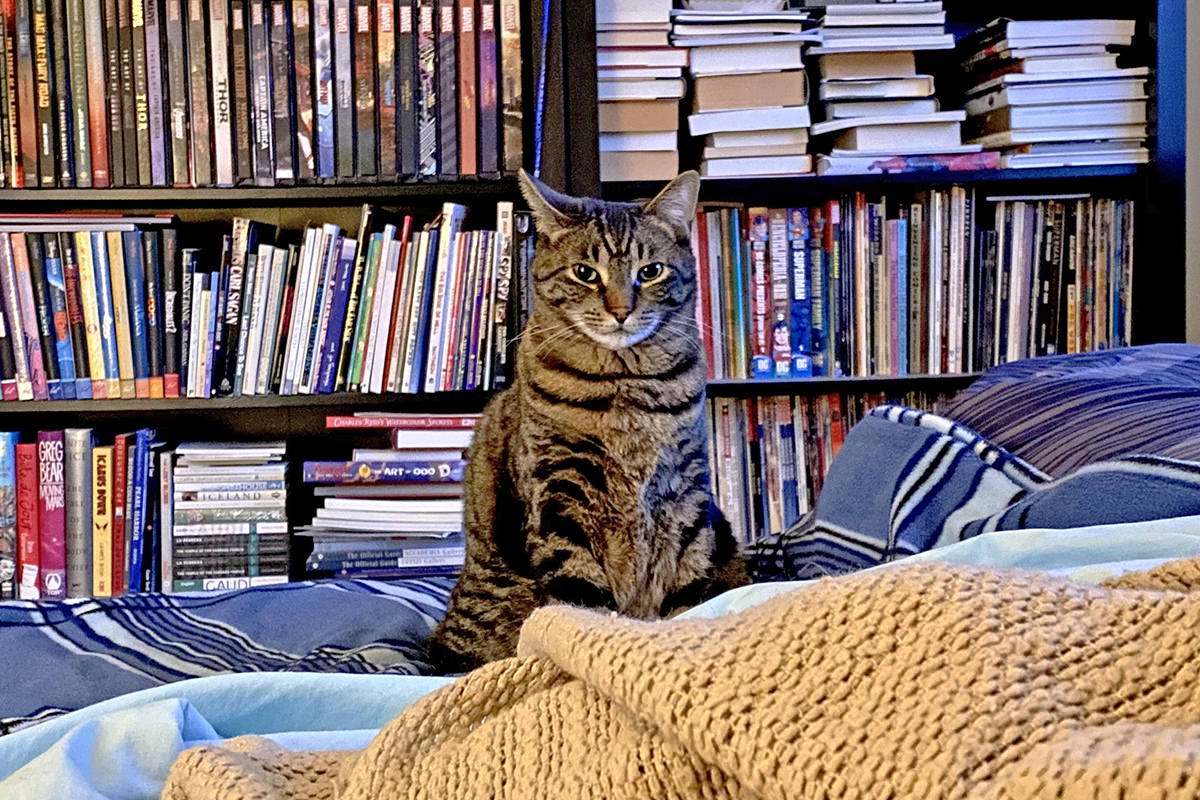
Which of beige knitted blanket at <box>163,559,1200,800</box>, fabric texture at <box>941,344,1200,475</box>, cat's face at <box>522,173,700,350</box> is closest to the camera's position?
beige knitted blanket at <box>163,559,1200,800</box>

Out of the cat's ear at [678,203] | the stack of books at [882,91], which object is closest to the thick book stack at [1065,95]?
the stack of books at [882,91]

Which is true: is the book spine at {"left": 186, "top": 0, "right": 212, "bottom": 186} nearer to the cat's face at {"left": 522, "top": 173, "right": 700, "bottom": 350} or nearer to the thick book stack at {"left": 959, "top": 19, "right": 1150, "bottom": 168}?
the cat's face at {"left": 522, "top": 173, "right": 700, "bottom": 350}

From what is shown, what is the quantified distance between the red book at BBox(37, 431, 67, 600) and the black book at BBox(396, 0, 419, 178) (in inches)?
28.7

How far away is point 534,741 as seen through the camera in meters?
0.34

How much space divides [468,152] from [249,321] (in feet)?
1.46

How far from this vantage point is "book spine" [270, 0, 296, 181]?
1.67m

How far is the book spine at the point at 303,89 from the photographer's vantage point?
5.48ft

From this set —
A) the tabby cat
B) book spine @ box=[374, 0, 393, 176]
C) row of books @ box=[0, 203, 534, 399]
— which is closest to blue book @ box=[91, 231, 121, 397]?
row of books @ box=[0, 203, 534, 399]

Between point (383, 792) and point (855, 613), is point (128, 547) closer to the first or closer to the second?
point (383, 792)

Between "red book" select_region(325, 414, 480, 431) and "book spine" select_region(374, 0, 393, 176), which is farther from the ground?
"book spine" select_region(374, 0, 393, 176)

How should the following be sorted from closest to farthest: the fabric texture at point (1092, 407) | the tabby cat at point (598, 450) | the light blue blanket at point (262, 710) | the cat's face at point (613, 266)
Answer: the light blue blanket at point (262, 710), the fabric texture at point (1092, 407), the tabby cat at point (598, 450), the cat's face at point (613, 266)

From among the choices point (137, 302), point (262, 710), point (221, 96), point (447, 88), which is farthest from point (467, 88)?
point (262, 710)

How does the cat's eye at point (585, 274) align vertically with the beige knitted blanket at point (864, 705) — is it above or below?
above

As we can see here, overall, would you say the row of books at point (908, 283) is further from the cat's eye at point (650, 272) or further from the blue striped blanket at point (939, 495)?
the blue striped blanket at point (939, 495)
